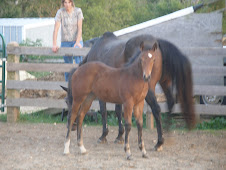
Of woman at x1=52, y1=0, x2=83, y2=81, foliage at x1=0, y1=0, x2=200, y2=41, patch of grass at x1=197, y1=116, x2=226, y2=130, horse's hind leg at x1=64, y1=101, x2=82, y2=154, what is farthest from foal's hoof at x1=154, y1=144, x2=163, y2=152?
foliage at x1=0, y1=0, x2=200, y2=41

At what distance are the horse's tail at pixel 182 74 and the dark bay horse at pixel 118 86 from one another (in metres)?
0.81

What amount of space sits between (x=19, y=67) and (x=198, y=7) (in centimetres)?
481

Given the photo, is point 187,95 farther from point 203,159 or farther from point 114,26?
point 114,26

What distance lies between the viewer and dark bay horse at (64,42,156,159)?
5035 mm

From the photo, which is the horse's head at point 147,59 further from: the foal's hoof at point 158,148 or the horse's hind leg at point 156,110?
the foal's hoof at point 158,148

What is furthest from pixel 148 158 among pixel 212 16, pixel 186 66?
pixel 212 16

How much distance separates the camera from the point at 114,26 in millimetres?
38219

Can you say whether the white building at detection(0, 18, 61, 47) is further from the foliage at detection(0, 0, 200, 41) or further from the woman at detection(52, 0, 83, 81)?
the woman at detection(52, 0, 83, 81)

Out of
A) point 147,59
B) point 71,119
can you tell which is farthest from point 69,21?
point 147,59

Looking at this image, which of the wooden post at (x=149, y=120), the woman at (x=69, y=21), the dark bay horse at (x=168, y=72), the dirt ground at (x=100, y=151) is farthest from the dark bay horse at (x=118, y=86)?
the woman at (x=69, y=21)

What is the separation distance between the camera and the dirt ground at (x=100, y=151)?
16.2 feet

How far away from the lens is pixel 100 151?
5.75 m

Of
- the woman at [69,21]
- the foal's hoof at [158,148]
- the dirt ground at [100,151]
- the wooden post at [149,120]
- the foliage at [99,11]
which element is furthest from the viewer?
the foliage at [99,11]

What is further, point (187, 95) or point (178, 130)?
point (178, 130)
